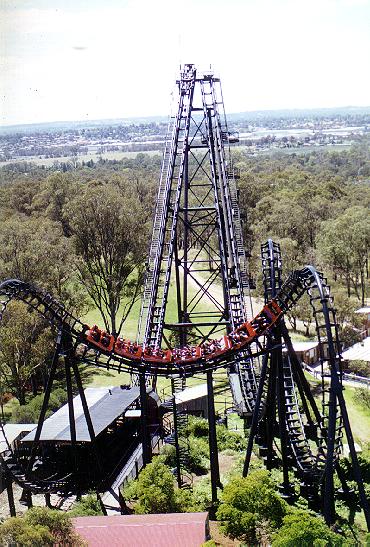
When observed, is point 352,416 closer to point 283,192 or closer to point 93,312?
point 93,312

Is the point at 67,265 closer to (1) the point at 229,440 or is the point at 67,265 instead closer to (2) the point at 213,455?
(1) the point at 229,440

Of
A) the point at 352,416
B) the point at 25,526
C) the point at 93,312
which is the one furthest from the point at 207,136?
the point at 93,312

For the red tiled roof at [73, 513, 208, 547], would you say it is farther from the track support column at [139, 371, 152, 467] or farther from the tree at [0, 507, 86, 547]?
the track support column at [139, 371, 152, 467]

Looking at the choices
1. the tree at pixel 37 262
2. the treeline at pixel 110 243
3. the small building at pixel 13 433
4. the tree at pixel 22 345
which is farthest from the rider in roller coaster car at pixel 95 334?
the tree at pixel 37 262

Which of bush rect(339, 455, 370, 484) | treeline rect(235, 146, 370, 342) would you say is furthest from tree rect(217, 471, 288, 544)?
treeline rect(235, 146, 370, 342)

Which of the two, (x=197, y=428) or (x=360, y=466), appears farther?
(x=197, y=428)

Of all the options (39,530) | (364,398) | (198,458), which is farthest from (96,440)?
(364,398)
